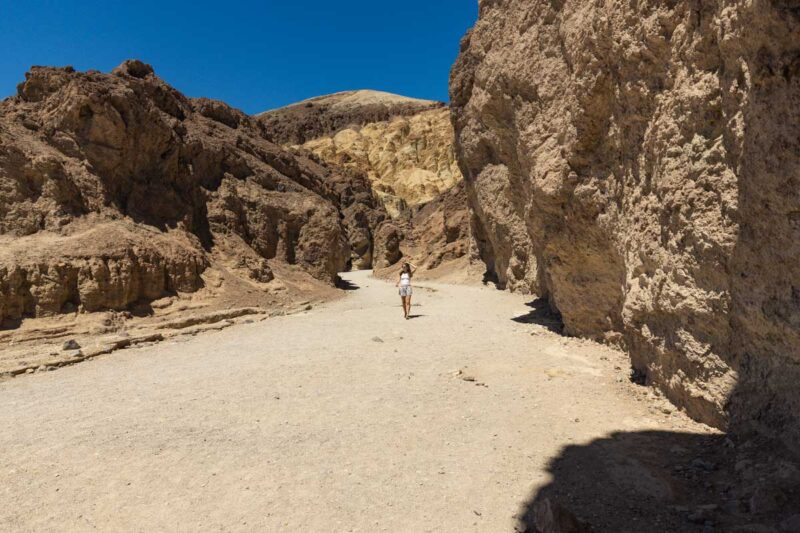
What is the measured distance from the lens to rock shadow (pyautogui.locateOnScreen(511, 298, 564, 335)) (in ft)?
30.0

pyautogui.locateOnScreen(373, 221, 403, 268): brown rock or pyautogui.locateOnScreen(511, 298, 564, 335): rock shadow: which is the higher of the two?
pyautogui.locateOnScreen(373, 221, 403, 268): brown rock

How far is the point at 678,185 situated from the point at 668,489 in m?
2.88

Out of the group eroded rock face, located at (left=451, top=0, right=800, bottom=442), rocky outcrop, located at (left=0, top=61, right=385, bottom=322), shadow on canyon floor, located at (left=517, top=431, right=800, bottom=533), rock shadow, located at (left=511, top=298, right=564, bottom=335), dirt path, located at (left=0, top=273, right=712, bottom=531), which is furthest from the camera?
rocky outcrop, located at (left=0, top=61, right=385, bottom=322)

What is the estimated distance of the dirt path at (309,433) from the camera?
3172mm

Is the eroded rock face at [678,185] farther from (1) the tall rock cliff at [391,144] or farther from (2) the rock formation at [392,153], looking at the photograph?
(1) the tall rock cliff at [391,144]

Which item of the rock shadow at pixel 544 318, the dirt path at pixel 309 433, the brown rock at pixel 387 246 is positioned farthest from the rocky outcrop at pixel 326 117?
the dirt path at pixel 309 433

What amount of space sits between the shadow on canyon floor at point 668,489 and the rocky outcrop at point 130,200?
999 centimetres

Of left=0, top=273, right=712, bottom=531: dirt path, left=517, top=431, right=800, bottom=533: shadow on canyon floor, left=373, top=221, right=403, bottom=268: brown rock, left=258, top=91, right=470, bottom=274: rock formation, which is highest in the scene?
left=258, top=91, right=470, bottom=274: rock formation

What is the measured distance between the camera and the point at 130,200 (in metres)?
12.4

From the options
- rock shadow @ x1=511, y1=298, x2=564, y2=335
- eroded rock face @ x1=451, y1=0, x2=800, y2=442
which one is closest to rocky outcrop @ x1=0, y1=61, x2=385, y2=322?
rock shadow @ x1=511, y1=298, x2=564, y2=335

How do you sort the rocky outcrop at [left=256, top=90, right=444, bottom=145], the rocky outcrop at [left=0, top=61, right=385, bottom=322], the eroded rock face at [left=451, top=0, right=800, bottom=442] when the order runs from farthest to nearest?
the rocky outcrop at [left=256, top=90, right=444, bottom=145]
the rocky outcrop at [left=0, top=61, right=385, bottom=322]
the eroded rock face at [left=451, top=0, right=800, bottom=442]

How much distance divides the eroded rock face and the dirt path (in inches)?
30.7

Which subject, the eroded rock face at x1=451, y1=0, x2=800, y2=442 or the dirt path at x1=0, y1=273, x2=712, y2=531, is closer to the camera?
the dirt path at x1=0, y1=273, x2=712, y2=531

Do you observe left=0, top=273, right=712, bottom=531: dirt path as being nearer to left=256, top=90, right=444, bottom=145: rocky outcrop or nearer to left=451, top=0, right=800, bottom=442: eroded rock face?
left=451, top=0, right=800, bottom=442: eroded rock face
